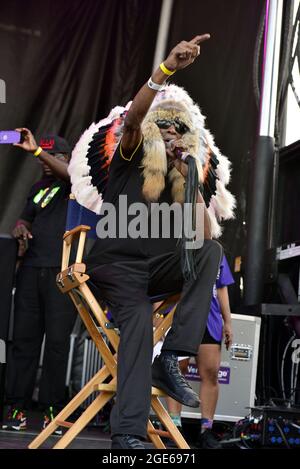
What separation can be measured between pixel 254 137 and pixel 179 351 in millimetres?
2734

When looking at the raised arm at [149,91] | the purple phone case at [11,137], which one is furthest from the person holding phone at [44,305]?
the raised arm at [149,91]

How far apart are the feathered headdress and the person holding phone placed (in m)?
0.91

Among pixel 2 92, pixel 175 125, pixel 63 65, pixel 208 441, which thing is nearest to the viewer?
pixel 175 125

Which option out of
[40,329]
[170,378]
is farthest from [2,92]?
[170,378]

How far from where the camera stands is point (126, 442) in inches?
115

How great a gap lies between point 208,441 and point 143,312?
1.61 meters

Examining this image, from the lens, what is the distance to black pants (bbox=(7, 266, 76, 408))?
4.79m

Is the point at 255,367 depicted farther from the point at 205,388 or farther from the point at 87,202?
the point at 87,202

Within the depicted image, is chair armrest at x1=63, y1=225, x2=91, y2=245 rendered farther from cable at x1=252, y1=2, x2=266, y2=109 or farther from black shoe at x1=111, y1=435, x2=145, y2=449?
cable at x1=252, y1=2, x2=266, y2=109

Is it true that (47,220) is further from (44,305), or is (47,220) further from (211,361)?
(211,361)

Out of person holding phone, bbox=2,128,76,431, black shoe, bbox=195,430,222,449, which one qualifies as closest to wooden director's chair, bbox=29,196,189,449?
black shoe, bbox=195,430,222,449

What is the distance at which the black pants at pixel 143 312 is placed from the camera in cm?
297

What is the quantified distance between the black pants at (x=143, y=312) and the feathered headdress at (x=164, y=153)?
0.38 meters

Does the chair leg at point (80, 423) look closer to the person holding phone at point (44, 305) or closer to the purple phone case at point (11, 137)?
the person holding phone at point (44, 305)
